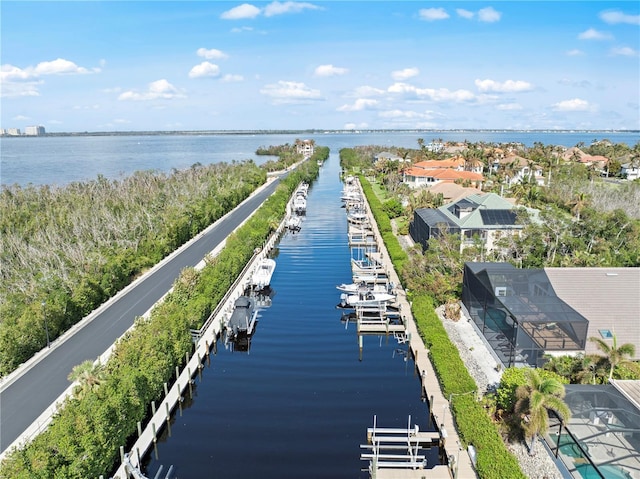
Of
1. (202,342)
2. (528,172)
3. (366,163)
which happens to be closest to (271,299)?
(202,342)

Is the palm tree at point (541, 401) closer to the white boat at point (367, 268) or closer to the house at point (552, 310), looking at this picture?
the house at point (552, 310)

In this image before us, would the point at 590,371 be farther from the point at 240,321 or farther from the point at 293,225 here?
the point at 293,225

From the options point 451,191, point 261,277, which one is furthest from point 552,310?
point 451,191

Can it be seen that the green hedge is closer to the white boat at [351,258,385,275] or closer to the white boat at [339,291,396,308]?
the white boat at [339,291,396,308]

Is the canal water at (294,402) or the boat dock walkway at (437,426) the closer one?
the boat dock walkway at (437,426)

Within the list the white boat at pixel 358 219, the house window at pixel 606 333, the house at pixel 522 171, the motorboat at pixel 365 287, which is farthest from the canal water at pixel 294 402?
the house at pixel 522 171

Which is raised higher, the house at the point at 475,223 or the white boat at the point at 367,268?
the house at the point at 475,223
